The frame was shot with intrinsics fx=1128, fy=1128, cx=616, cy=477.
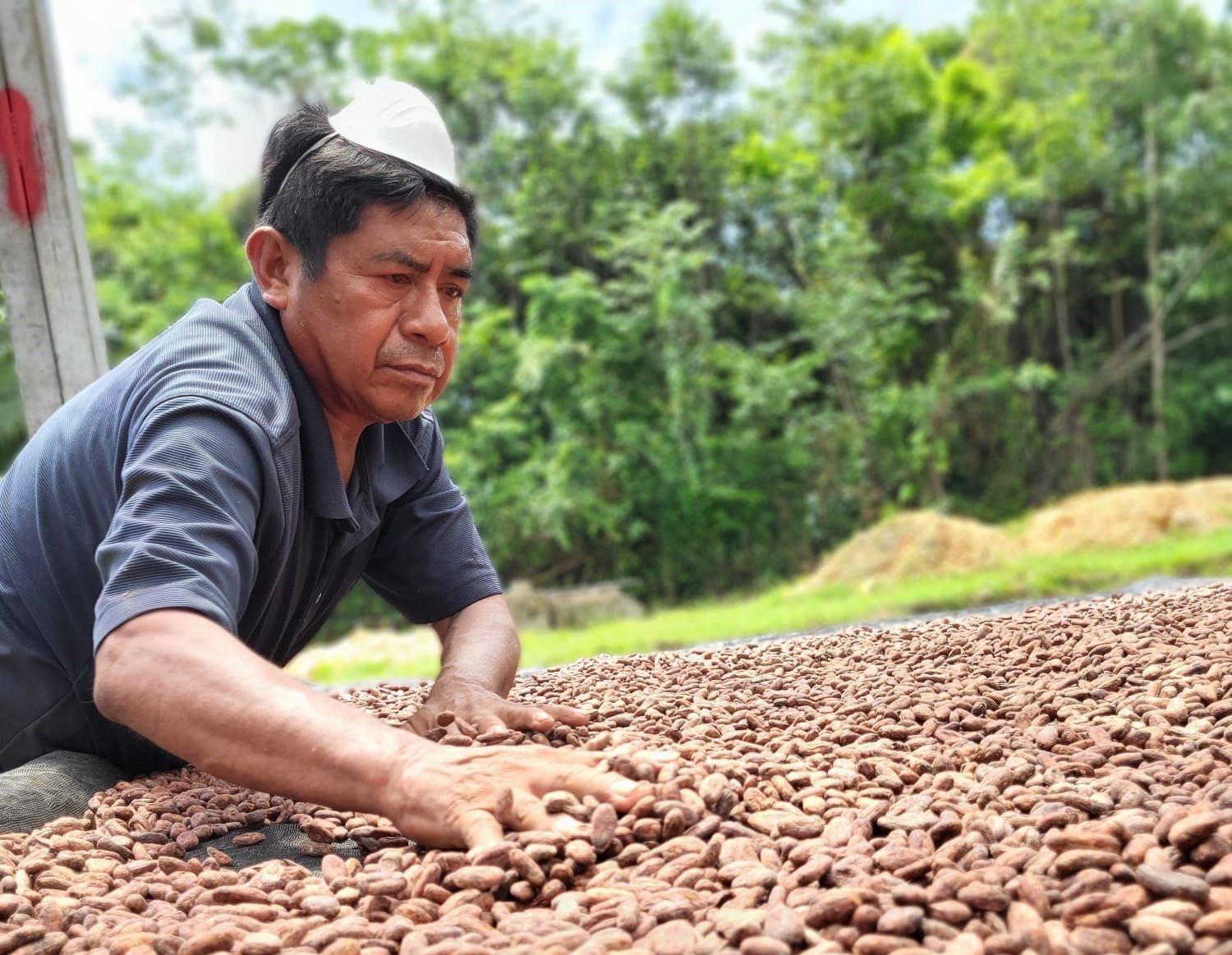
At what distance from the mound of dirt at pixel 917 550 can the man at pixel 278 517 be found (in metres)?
7.91

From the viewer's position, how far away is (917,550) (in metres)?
9.73

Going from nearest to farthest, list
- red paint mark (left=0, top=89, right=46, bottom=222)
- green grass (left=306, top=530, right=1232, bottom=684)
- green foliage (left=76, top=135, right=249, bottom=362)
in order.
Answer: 1. red paint mark (left=0, top=89, right=46, bottom=222)
2. green grass (left=306, top=530, right=1232, bottom=684)
3. green foliage (left=76, top=135, right=249, bottom=362)

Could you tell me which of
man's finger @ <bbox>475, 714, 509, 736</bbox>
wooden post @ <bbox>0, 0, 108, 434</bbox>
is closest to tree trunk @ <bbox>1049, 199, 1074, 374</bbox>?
wooden post @ <bbox>0, 0, 108, 434</bbox>

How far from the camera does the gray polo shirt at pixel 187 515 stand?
1545mm

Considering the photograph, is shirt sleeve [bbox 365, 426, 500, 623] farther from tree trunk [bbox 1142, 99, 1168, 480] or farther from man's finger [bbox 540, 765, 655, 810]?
tree trunk [bbox 1142, 99, 1168, 480]

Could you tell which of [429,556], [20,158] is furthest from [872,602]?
[20,158]

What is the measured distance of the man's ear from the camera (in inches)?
76.1

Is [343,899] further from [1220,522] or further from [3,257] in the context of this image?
[1220,522]

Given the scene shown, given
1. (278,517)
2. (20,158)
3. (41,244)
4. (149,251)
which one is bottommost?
(278,517)

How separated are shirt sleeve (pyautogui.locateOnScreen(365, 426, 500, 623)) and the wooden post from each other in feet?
4.25

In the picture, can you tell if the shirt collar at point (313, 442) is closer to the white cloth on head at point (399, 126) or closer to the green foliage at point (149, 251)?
the white cloth on head at point (399, 126)

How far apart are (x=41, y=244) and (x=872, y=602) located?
653 centimetres

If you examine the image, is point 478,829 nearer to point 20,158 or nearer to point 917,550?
point 20,158

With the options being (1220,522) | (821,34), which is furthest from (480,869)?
(821,34)
